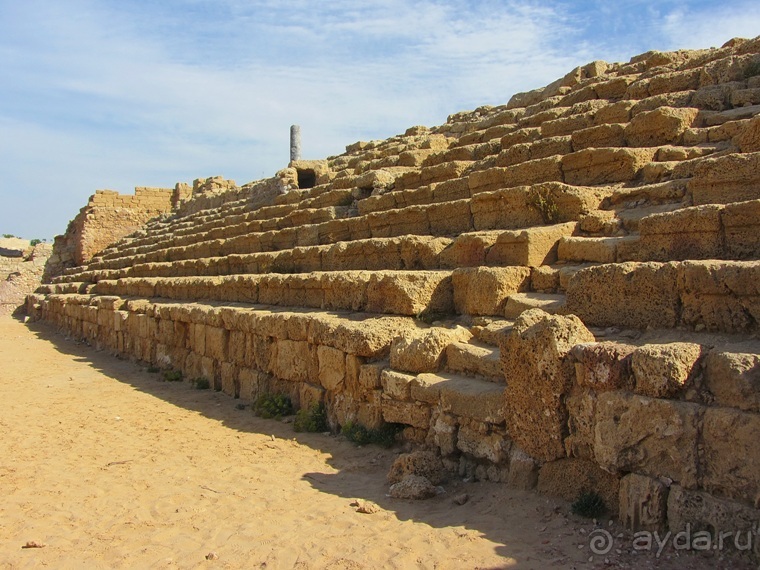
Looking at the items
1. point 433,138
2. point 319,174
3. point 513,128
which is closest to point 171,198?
point 319,174

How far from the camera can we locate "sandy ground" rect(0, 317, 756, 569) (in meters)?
3.63

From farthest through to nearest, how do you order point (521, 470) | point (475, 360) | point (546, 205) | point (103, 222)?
point (103, 222), point (546, 205), point (475, 360), point (521, 470)

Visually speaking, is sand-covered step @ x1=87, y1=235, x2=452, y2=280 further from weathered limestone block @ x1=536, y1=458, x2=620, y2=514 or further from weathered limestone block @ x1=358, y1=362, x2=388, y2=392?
weathered limestone block @ x1=536, y1=458, x2=620, y2=514

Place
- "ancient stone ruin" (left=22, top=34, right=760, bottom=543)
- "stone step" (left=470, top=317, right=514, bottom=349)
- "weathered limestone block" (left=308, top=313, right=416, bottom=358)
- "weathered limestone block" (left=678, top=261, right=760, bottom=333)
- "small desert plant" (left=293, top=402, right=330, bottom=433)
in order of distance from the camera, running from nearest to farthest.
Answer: "ancient stone ruin" (left=22, top=34, right=760, bottom=543)
"weathered limestone block" (left=678, top=261, right=760, bottom=333)
"stone step" (left=470, top=317, right=514, bottom=349)
"weathered limestone block" (left=308, top=313, right=416, bottom=358)
"small desert plant" (left=293, top=402, right=330, bottom=433)

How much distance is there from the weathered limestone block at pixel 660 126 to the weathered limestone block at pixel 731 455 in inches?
188

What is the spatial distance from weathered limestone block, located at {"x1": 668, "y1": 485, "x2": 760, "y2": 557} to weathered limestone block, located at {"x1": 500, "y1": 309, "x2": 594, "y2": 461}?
0.79 meters

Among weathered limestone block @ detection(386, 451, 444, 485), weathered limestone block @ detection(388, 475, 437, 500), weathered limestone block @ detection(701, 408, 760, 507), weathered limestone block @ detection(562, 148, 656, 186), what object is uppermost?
weathered limestone block @ detection(562, 148, 656, 186)

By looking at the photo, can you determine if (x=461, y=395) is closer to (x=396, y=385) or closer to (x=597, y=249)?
(x=396, y=385)

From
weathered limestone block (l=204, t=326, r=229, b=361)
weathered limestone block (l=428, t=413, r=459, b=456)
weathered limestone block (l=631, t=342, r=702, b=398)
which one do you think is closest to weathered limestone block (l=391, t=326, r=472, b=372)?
weathered limestone block (l=428, t=413, r=459, b=456)

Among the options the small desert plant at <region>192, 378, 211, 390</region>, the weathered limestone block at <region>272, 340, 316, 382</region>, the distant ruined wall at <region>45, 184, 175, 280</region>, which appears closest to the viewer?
the weathered limestone block at <region>272, 340, 316, 382</region>

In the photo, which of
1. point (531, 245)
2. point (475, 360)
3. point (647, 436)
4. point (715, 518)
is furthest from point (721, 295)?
point (531, 245)

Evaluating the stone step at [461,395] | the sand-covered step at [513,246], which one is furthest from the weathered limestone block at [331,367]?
the sand-covered step at [513,246]

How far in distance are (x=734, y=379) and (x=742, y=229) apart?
63.7 inches

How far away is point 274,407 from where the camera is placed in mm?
7180
